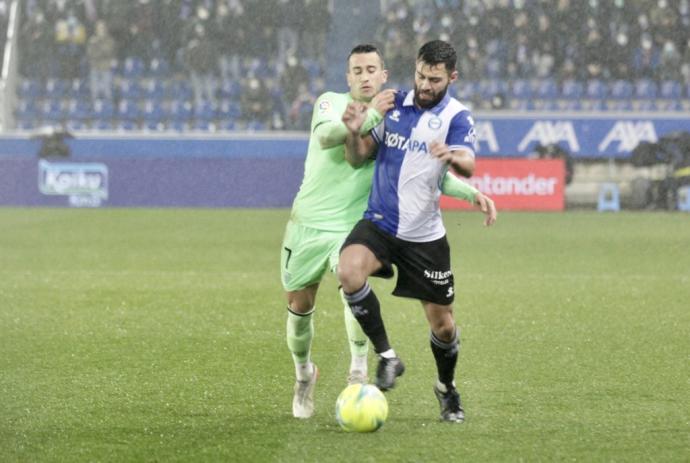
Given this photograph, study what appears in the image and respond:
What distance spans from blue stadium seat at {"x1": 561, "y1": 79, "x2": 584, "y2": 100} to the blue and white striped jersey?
67.0 feet

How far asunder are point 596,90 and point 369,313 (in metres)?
21.0

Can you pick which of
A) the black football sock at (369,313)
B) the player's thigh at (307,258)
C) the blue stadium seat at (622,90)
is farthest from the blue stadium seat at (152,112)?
the black football sock at (369,313)

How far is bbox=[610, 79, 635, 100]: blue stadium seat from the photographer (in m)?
25.8

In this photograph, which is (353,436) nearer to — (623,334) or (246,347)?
(246,347)

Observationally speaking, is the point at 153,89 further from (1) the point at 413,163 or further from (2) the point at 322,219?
(1) the point at 413,163

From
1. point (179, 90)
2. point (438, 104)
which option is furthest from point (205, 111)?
point (438, 104)

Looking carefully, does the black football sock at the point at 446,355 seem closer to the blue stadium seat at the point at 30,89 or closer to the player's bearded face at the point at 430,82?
the player's bearded face at the point at 430,82

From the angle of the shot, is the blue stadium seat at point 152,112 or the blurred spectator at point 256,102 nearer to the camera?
the blurred spectator at point 256,102

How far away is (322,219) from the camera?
627 centimetres

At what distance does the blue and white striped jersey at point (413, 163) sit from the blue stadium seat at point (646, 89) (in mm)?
20776

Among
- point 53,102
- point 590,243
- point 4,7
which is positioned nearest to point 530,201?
point 590,243

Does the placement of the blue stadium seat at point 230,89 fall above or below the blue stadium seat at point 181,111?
above

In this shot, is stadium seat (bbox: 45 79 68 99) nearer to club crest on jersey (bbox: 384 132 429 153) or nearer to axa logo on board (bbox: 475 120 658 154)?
axa logo on board (bbox: 475 120 658 154)

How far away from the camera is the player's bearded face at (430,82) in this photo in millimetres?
5719
